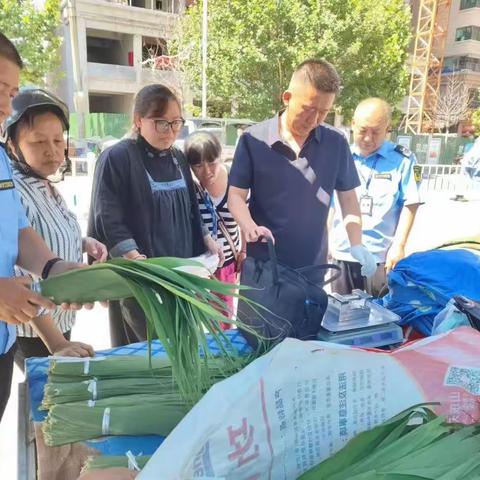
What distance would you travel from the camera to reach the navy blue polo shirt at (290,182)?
220 cm

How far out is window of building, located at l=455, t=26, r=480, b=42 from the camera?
3035cm

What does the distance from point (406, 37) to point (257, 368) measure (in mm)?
18423

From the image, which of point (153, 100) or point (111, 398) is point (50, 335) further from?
point (153, 100)

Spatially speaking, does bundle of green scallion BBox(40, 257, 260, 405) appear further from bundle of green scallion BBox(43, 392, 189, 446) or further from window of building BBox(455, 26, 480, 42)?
window of building BBox(455, 26, 480, 42)

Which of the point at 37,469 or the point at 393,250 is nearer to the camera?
the point at 37,469

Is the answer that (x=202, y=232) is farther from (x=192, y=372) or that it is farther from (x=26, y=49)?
(x=26, y=49)

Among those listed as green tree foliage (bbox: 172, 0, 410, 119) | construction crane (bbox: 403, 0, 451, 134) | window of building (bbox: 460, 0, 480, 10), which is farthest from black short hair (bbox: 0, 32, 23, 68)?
window of building (bbox: 460, 0, 480, 10)

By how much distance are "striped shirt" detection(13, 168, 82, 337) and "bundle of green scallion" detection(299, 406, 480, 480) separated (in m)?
1.21

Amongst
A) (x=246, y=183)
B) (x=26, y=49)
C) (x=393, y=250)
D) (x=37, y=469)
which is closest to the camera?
(x=37, y=469)

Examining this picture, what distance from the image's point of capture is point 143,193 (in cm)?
203

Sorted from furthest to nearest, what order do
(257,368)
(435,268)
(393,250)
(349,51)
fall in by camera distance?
1. (349,51)
2. (393,250)
3. (435,268)
4. (257,368)

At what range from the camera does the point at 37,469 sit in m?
0.99

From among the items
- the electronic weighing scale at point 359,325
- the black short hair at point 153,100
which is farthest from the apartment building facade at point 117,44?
the electronic weighing scale at point 359,325

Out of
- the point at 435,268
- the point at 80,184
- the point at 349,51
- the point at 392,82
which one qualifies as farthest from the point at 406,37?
the point at 435,268
